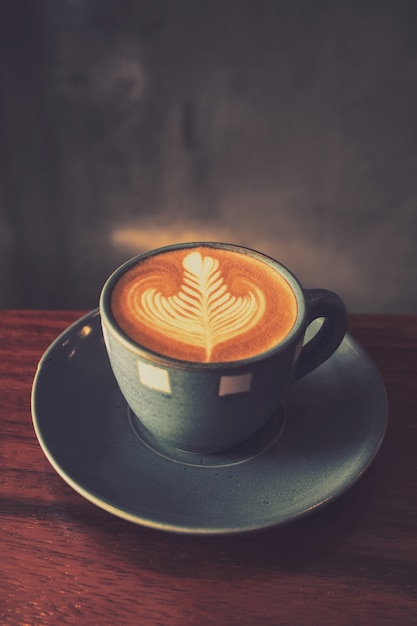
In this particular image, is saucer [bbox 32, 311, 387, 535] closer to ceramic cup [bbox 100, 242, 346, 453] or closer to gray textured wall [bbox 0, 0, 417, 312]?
ceramic cup [bbox 100, 242, 346, 453]

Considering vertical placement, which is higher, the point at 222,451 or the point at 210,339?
the point at 210,339

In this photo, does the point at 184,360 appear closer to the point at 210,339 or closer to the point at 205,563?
the point at 210,339

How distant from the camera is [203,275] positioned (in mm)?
611

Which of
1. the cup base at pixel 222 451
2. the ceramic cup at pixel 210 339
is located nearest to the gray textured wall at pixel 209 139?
the ceramic cup at pixel 210 339

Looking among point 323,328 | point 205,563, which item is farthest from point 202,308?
point 205,563

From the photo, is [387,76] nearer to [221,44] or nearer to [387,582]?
[221,44]

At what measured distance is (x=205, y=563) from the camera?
501 millimetres

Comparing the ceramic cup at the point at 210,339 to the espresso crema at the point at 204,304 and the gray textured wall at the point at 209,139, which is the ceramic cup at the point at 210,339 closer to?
the espresso crema at the point at 204,304

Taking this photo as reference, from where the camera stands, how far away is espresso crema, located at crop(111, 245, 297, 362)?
20.9 inches

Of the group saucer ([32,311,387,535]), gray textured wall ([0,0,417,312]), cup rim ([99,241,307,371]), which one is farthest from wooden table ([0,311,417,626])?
gray textured wall ([0,0,417,312])

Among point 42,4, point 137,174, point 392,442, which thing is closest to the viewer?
point 392,442

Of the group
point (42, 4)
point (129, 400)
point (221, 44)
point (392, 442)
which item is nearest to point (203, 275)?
point (129, 400)

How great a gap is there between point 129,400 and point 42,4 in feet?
3.72

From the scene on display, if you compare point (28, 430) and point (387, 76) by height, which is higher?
point (387, 76)
